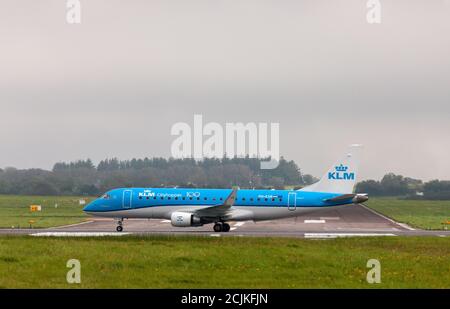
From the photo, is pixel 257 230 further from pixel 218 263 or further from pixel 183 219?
pixel 218 263

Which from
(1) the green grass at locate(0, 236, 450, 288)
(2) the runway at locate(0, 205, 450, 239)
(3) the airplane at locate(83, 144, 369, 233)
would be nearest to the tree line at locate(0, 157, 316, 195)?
(2) the runway at locate(0, 205, 450, 239)

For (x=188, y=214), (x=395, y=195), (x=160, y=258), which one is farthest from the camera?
(x=395, y=195)

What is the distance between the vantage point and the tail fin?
53.2 meters

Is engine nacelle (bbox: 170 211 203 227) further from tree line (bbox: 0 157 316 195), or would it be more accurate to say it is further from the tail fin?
tree line (bbox: 0 157 316 195)

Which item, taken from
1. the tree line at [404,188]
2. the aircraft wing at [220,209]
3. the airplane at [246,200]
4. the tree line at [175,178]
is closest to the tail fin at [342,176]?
the airplane at [246,200]

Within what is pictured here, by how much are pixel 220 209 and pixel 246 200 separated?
249 cm

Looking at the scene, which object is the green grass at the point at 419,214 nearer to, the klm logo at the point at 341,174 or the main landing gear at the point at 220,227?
the klm logo at the point at 341,174

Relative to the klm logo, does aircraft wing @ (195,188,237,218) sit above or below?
below

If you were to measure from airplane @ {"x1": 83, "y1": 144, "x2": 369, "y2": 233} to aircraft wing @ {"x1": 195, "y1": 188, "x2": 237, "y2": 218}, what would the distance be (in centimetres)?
7

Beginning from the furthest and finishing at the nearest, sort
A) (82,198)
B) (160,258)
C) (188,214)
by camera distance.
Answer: (82,198)
(188,214)
(160,258)

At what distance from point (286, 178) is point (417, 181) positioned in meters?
48.6
